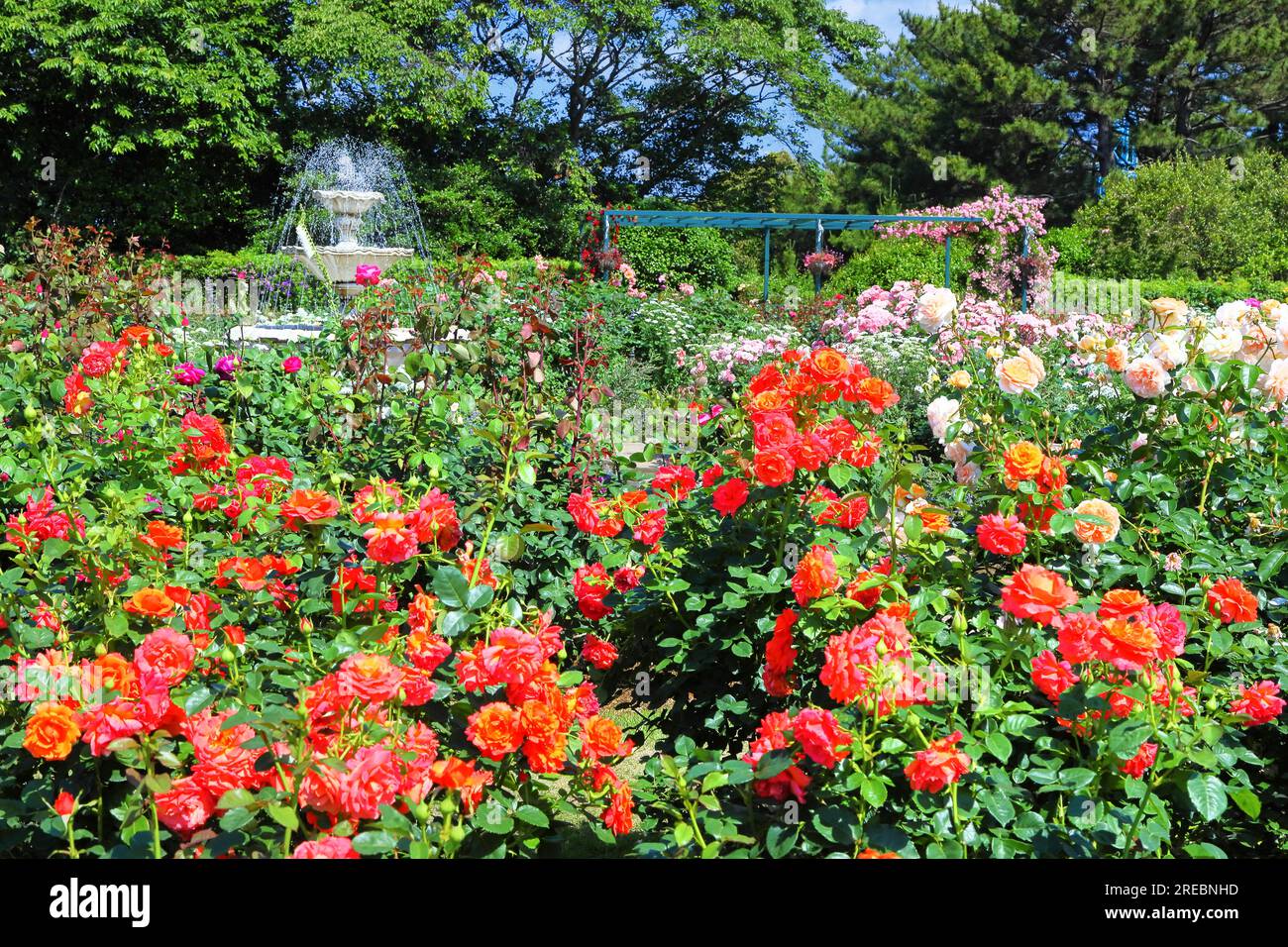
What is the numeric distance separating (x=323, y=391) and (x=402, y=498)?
105cm

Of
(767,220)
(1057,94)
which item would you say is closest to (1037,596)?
(767,220)

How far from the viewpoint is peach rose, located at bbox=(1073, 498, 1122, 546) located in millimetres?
1646

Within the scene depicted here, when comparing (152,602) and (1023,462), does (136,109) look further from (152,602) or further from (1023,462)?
(1023,462)

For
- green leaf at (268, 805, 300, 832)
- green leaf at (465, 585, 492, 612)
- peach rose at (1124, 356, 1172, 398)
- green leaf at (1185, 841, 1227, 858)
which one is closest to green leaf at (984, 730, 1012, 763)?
green leaf at (1185, 841, 1227, 858)

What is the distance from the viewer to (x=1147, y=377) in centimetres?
200

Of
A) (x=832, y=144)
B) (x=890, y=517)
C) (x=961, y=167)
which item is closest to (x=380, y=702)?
(x=890, y=517)

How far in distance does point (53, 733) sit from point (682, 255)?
1725 centimetres

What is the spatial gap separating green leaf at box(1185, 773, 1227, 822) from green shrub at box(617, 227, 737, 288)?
54.0 feet

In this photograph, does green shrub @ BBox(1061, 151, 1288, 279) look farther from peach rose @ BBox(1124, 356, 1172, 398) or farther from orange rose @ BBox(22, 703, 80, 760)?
orange rose @ BBox(22, 703, 80, 760)

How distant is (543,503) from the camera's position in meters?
2.45

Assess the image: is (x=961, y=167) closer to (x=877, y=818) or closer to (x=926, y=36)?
(x=926, y=36)

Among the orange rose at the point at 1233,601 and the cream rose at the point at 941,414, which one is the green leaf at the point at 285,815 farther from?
the cream rose at the point at 941,414

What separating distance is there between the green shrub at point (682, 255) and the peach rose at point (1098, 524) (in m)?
16.1

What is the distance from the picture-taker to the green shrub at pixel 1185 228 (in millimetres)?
17078
